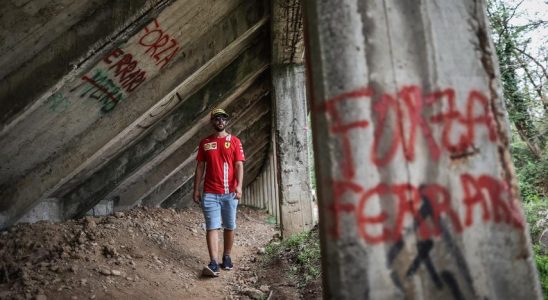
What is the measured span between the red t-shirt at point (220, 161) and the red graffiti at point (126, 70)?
94cm

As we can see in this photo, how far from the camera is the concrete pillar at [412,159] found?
160 cm

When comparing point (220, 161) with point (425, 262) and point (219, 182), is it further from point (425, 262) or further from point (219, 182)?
point (425, 262)

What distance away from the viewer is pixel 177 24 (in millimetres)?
3727

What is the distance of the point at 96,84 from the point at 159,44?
64 cm

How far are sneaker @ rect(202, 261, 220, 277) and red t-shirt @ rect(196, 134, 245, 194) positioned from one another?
2.37ft

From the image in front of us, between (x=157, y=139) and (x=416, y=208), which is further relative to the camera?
(x=157, y=139)

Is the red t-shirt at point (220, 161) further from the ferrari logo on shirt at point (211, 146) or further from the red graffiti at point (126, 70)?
the red graffiti at point (126, 70)

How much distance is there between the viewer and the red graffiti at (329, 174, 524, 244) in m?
1.61

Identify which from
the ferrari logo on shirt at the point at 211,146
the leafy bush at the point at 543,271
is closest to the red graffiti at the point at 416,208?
the leafy bush at the point at 543,271

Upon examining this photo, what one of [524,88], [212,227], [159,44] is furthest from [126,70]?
[524,88]

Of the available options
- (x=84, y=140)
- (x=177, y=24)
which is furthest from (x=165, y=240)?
(x=177, y=24)

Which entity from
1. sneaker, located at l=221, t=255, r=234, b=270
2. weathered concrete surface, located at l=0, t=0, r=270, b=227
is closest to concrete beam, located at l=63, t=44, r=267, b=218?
weathered concrete surface, located at l=0, t=0, r=270, b=227

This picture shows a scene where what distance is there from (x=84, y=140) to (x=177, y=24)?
1.41 metres

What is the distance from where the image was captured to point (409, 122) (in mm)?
1676
